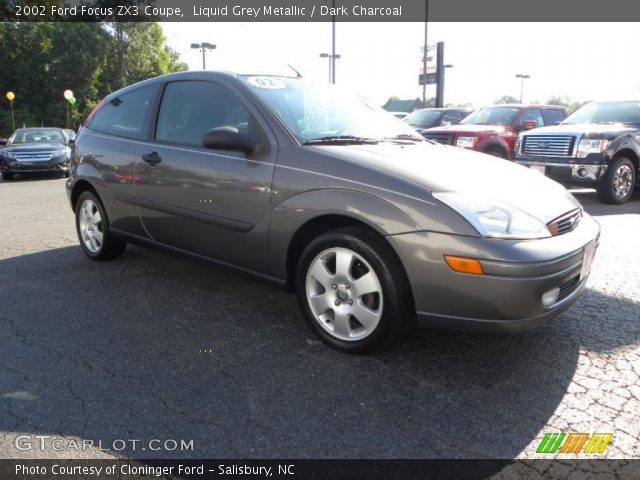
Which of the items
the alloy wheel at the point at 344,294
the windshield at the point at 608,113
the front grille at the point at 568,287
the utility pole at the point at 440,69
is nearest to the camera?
the front grille at the point at 568,287

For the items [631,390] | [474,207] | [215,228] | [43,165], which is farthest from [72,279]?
[43,165]

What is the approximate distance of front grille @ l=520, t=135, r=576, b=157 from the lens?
8125 millimetres

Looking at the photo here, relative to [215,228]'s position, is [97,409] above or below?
below

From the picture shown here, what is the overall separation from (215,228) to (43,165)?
1115 cm

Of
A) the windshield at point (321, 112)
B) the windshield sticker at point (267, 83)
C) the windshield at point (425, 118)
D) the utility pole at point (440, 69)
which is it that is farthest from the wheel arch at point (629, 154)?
the utility pole at point (440, 69)

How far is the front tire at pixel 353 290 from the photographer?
8.84 ft

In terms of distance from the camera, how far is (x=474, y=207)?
2.58 metres

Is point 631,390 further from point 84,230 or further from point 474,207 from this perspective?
point 84,230

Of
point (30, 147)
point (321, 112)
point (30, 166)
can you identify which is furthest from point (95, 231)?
point (30, 147)

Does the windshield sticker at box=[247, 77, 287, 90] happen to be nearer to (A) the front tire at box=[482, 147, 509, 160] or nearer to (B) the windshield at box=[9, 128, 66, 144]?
(A) the front tire at box=[482, 147, 509, 160]

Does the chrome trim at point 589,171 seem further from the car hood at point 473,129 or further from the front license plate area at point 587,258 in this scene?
the front license plate area at point 587,258

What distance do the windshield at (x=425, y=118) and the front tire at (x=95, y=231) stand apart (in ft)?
35.3

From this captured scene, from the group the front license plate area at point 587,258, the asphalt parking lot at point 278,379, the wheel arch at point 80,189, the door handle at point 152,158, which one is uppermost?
the door handle at point 152,158

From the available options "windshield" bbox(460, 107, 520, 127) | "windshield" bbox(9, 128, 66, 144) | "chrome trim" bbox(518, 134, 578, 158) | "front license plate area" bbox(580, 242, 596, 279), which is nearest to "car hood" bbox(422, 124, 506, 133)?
"windshield" bbox(460, 107, 520, 127)
